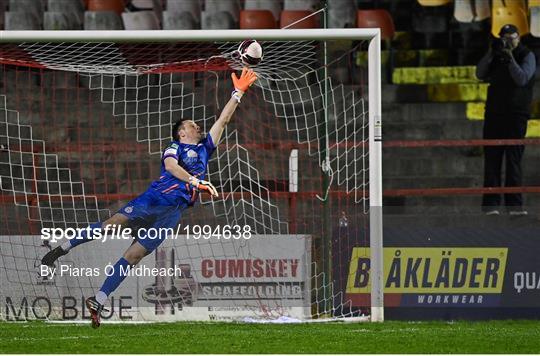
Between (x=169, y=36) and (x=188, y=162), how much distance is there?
1.14 m

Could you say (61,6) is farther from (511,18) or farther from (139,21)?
(511,18)

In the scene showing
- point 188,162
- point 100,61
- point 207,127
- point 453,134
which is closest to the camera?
point 188,162

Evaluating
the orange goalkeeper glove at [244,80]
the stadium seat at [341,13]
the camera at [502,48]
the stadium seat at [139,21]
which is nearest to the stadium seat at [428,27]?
the stadium seat at [341,13]

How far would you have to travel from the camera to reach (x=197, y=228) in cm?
1244

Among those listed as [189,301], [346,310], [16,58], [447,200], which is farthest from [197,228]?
[447,200]

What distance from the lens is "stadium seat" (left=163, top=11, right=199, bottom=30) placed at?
17.5 meters

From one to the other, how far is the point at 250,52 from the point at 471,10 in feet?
20.9

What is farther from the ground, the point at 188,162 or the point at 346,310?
the point at 188,162

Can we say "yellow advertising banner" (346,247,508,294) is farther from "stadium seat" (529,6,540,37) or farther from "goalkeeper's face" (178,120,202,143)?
"stadium seat" (529,6,540,37)

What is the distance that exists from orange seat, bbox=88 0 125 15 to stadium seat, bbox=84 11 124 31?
0.97 feet

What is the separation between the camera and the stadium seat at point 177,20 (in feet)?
57.6

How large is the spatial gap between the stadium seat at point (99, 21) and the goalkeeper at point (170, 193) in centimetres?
601

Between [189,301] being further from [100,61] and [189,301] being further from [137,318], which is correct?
[100,61]

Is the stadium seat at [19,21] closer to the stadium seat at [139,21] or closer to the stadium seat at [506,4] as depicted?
the stadium seat at [139,21]
